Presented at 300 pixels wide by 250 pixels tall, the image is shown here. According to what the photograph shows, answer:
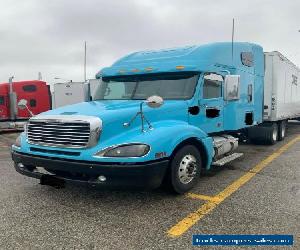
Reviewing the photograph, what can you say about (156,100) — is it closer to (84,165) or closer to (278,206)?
(84,165)

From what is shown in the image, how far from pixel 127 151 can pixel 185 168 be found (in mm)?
1207

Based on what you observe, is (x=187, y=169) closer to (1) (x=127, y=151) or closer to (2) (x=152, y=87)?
(1) (x=127, y=151)

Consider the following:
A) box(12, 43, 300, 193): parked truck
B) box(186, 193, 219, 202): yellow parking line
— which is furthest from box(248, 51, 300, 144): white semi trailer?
box(186, 193, 219, 202): yellow parking line

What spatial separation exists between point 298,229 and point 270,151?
5.90 metres

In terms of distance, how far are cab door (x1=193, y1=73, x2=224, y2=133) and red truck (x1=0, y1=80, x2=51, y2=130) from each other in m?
12.4

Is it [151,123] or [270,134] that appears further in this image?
[270,134]

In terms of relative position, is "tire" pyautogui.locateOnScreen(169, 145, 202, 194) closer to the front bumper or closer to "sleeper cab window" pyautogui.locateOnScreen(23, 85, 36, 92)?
the front bumper

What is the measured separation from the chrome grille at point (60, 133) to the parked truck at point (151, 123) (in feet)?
0.05

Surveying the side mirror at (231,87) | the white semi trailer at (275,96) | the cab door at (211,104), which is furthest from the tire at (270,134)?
the side mirror at (231,87)

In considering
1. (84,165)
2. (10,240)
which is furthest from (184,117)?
(10,240)

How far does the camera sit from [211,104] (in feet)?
20.4

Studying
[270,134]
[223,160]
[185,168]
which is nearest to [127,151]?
[185,168]

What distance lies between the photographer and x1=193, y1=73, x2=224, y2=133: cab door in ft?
19.6

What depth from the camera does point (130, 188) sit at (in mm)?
4449
